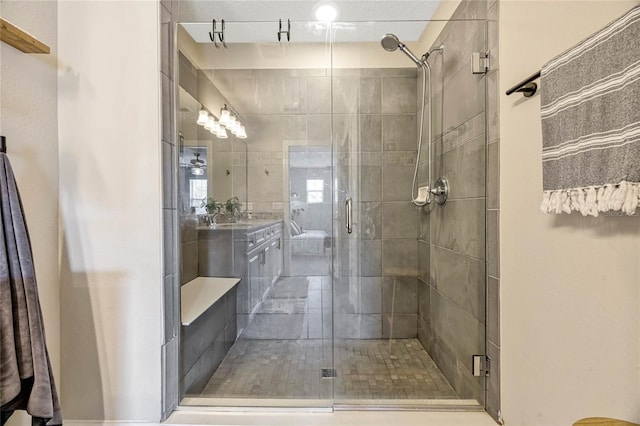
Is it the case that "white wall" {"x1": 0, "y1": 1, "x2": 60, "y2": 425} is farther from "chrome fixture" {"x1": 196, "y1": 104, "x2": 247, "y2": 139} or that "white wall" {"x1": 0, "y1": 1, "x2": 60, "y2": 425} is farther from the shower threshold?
"chrome fixture" {"x1": 196, "y1": 104, "x2": 247, "y2": 139}

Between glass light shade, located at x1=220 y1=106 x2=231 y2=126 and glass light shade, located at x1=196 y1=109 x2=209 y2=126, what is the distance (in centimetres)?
16

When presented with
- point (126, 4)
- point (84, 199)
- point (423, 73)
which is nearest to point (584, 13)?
point (423, 73)

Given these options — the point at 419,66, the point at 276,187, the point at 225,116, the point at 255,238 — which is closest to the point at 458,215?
the point at 419,66

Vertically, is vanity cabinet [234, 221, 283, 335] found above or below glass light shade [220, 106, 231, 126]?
below

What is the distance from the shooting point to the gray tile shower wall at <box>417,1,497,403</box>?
1.47 metres

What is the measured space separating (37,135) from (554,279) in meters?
2.07

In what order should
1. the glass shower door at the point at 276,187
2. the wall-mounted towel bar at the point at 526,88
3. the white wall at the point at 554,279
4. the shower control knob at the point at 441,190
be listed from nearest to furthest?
the white wall at the point at 554,279 → the wall-mounted towel bar at the point at 526,88 → the shower control knob at the point at 441,190 → the glass shower door at the point at 276,187

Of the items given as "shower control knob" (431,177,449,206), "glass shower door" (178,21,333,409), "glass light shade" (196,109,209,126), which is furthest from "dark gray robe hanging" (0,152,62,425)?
"shower control knob" (431,177,449,206)

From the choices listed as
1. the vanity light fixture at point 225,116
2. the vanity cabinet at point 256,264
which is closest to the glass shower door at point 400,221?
the vanity cabinet at point 256,264

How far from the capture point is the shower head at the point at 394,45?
198 centimetres

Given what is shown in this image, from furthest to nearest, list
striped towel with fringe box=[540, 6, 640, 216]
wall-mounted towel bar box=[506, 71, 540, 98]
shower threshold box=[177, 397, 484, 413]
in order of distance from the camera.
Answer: shower threshold box=[177, 397, 484, 413] → wall-mounted towel bar box=[506, 71, 540, 98] → striped towel with fringe box=[540, 6, 640, 216]

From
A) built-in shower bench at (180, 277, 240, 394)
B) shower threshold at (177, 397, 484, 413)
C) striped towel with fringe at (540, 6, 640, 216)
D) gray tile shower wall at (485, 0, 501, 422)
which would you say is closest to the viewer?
striped towel with fringe at (540, 6, 640, 216)

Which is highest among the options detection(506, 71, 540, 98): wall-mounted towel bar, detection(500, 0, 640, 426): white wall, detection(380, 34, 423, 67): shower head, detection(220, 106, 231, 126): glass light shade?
detection(380, 34, 423, 67): shower head

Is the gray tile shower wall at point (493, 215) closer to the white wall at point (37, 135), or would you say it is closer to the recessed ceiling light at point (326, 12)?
the recessed ceiling light at point (326, 12)
